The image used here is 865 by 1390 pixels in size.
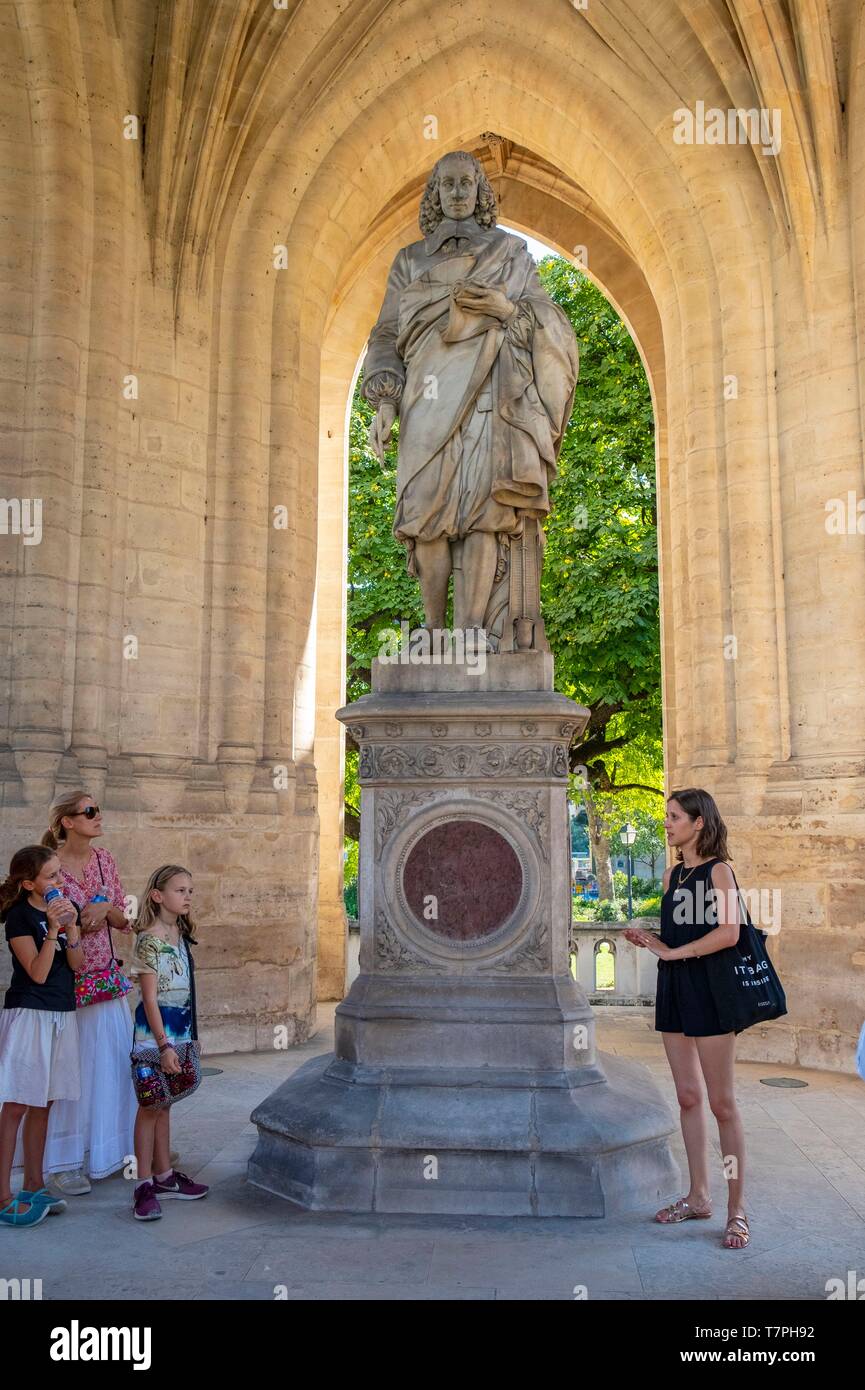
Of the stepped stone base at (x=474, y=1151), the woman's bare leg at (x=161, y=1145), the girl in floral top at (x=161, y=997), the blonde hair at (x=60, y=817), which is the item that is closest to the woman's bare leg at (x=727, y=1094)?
the stepped stone base at (x=474, y=1151)

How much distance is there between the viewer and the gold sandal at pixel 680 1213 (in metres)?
3.99

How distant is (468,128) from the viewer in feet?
36.4

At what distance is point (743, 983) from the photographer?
381 centimetres

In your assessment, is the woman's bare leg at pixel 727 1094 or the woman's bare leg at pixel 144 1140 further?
the woman's bare leg at pixel 144 1140

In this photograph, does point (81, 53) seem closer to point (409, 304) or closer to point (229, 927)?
point (409, 304)

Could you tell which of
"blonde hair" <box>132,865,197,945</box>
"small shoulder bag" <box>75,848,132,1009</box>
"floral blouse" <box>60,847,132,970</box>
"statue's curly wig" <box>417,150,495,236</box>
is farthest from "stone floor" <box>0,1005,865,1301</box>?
"statue's curly wig" <box>417,150,495,236</box>

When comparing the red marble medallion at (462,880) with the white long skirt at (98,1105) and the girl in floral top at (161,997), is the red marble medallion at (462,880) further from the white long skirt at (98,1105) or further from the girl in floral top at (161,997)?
the white long skirt at (98,1105)

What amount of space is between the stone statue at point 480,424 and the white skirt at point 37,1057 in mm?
2296

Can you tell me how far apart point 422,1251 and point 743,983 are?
141 cm

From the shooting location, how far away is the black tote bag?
12.4 ft

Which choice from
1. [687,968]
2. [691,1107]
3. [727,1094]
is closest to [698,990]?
[687,968]

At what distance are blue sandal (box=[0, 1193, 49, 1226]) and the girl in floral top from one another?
367mm

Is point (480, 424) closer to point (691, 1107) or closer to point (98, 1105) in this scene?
point (691, 1107)
